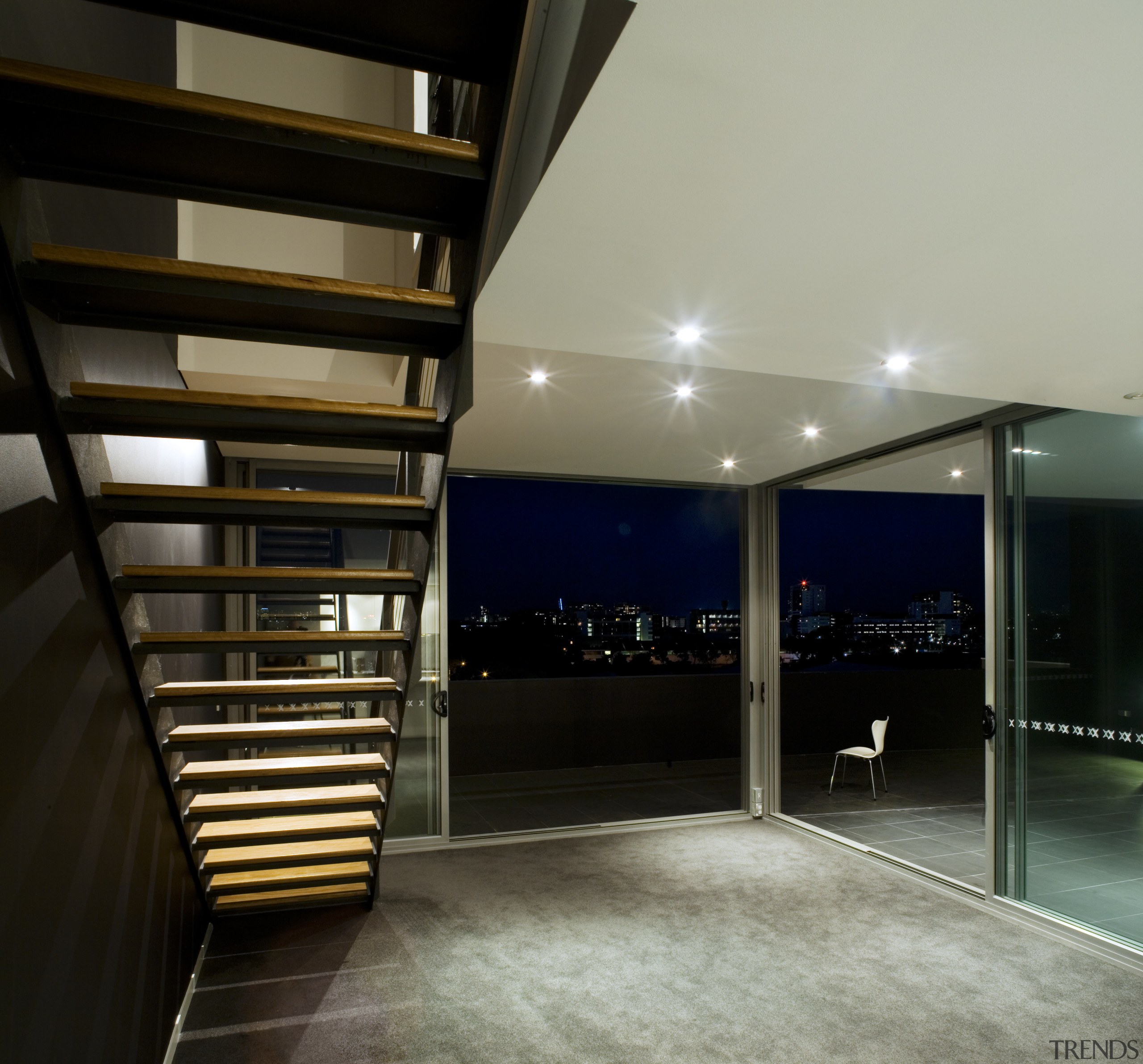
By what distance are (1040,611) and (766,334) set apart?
2.31m

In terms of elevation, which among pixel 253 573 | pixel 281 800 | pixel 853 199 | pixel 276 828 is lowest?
pixel 276 828

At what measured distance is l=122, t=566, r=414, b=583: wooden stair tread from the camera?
6.68 feet

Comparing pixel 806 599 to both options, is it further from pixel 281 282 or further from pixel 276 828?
pixel 281 282

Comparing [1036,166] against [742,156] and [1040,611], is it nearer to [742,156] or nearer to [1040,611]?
[742,156]

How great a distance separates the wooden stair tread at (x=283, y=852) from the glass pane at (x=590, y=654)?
208 centimetres

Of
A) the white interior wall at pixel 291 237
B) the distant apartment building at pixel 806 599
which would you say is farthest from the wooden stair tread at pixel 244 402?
the distant apartment building at pixel 806 599

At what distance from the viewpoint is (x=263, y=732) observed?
264cm

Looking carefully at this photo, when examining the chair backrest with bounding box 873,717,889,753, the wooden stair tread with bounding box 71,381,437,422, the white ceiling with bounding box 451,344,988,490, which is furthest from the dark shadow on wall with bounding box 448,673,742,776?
the wooden stair tread with bounding box 71,381,437,422

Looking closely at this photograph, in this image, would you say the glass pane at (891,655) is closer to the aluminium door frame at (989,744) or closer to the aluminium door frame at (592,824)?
the aluminium door frame at (989,744)

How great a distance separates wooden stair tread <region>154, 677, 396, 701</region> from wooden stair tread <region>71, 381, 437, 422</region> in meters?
0.95

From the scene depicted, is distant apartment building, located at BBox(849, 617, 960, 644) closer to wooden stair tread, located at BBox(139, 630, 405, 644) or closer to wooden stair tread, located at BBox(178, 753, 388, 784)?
wooden stair tread, located at BBox(178, 753, 388, 784)

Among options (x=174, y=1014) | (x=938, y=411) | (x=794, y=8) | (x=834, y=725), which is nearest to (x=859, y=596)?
(x=834, y=725)

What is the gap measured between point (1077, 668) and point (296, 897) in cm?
392

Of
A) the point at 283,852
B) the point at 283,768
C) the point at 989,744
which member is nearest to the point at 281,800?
the point at 283,768
